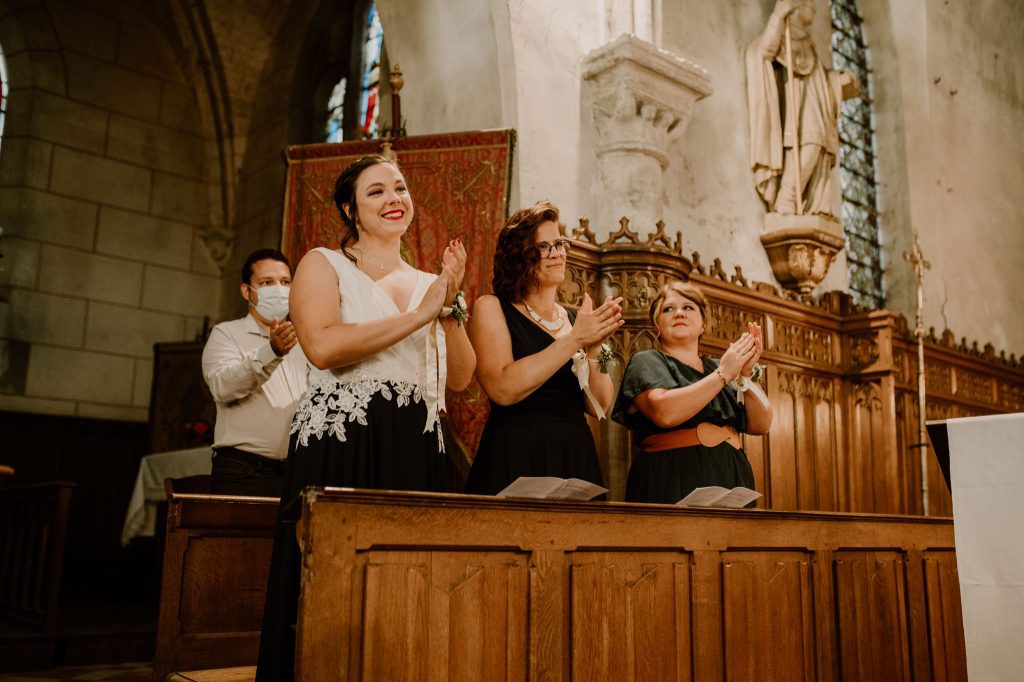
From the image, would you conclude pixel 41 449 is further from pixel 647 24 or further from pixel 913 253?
pixel 913 253

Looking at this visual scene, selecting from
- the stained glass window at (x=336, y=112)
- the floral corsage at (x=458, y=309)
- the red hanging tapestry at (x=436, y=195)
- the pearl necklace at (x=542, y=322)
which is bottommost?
the floral corsage at (x=458, y=309)

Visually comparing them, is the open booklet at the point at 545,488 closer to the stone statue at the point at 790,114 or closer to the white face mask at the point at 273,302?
the white face mask at the point at 273,302

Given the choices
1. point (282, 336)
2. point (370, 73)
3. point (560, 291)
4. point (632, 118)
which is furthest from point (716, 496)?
point (370, 73)

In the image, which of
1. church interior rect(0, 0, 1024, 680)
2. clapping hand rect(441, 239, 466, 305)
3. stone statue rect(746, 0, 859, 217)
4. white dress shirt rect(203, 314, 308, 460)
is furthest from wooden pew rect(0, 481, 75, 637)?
stone statue rect(746, 0, 859, 217)

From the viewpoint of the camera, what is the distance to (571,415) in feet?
10.1

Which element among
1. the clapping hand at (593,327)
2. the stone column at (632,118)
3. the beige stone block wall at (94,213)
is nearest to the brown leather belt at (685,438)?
the clapping hand at (593,327)

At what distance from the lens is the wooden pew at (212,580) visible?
10.7ft

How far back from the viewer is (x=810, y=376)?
21.0 ft

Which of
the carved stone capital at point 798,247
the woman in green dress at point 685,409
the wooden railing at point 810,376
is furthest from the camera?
the carved stone capital at point 798,247

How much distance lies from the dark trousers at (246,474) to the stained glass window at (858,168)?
5663 mm

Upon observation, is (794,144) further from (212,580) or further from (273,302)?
(212,580)

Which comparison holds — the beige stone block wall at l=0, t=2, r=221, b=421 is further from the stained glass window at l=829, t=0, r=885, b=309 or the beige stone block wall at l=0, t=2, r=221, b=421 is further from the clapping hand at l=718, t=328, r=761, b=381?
the clapping hand at l=718, t=328, r=761, b=381

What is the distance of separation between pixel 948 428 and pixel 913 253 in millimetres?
5140

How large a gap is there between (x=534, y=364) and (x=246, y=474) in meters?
1.44
